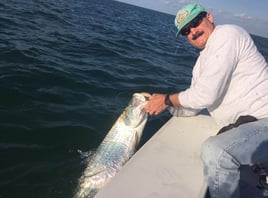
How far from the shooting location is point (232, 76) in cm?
355

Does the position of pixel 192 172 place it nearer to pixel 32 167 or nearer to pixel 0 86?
pixel 32 167

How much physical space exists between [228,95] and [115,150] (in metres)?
1.60

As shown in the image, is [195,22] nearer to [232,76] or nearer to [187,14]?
[187,14]

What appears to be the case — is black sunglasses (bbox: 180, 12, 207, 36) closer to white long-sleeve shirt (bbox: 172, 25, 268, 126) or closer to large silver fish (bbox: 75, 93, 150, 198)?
white long-sleeve shirt (bbox: 172, 25, 268, 126)

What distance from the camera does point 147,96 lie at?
14.4 ft

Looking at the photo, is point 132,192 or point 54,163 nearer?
point 132,192

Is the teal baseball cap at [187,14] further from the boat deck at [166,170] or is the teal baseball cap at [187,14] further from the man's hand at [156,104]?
the boat deck at [166,170]

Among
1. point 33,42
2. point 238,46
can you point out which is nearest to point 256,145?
point 238,46

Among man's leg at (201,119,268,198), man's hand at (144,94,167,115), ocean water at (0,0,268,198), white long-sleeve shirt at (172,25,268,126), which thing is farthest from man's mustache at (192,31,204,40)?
ocean water at (0,0,268,198)

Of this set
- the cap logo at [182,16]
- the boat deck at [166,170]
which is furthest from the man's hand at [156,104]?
the cap logo at [182,16]

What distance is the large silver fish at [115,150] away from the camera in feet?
13.5

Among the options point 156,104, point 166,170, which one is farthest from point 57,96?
point 166,170

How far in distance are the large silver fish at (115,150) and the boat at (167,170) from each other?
0.43 m

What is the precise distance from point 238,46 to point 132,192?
1.78 metres
